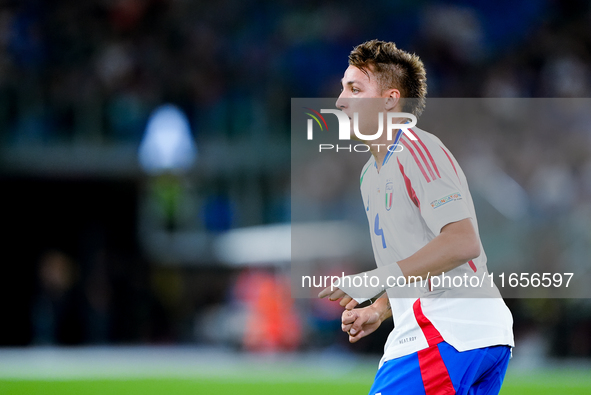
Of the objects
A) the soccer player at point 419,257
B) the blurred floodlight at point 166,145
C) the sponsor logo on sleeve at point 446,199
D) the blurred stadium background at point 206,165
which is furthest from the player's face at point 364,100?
the blurred floodlight at point 166,145

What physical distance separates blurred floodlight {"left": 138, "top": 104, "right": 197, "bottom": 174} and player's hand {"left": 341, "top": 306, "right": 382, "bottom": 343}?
41.8 feet

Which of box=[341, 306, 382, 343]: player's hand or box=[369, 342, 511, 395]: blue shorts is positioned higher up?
box=[341, 306, 382, 343]: player's hand

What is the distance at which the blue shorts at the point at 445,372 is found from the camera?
3.07 m

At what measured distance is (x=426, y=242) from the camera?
125 inches

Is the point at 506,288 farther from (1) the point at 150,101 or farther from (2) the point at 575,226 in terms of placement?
(1) the point at 150,101

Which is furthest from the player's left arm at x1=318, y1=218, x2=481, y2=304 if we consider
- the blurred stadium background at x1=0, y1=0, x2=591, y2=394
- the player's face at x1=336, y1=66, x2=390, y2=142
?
the blurred stadium background at x1=0, y1=0, x2=591, y2=394

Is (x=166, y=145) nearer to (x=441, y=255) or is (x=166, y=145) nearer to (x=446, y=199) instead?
(x=446, y=199)

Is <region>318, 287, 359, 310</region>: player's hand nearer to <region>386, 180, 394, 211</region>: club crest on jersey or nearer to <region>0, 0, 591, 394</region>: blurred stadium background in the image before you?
<region>386, 180, 394, 211</region>: club crest on jersey

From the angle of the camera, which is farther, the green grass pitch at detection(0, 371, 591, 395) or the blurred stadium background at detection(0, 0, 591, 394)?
the blurred stadium background at detection(0, 0, 591, 394)

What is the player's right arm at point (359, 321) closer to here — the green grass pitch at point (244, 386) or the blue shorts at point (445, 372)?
the blue shorts at point (445, 372)

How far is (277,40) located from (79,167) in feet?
19.3

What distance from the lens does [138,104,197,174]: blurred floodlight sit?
15617 millimetres

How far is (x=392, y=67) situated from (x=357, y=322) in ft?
3.89

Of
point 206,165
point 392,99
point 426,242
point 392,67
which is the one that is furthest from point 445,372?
point 206,165
